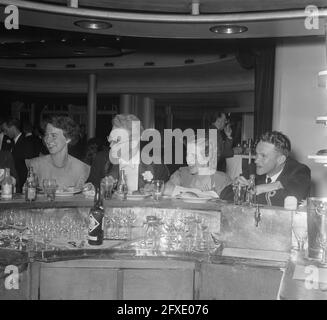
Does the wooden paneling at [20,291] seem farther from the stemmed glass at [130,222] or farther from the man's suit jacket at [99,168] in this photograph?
the man's suit jacket at [99,168]

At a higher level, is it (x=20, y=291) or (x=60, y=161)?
(x=60, y=161)

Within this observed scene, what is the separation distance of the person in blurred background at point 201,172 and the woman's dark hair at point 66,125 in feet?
2.74

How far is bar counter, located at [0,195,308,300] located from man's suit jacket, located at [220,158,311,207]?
0.67 meters

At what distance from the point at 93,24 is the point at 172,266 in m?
2.09

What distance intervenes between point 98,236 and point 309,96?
360cm

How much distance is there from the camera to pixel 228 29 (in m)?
3.71

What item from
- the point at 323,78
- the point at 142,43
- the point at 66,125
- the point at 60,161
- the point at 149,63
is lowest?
the point at 60,161

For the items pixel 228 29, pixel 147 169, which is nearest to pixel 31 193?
pixel 147 169

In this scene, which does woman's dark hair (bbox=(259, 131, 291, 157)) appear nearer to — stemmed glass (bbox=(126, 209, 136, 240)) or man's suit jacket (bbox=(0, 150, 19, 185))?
stemmed glass (bbox=(126, 209, 136, 240))

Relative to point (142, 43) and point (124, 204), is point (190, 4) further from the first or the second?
point (142, 43)

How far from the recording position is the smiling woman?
3609 millimetres

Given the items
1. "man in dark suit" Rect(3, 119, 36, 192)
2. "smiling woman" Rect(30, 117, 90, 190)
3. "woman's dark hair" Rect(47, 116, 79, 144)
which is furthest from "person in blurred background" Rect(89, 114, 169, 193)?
"man in dark suit" Rect(3, 119, 36, 192)
